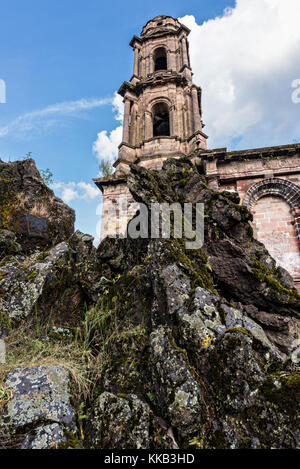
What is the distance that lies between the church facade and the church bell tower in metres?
0.06

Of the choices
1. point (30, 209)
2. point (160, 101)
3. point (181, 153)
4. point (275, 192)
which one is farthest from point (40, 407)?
point (160, 101)

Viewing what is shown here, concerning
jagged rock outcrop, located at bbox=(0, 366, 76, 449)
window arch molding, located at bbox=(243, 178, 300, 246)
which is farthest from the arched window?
jagged rock outcrop, located at bbox=(0, 366, 76, 449)

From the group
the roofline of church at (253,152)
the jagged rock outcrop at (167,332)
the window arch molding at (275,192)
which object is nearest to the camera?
the jagged rock outcrop at (167,332)

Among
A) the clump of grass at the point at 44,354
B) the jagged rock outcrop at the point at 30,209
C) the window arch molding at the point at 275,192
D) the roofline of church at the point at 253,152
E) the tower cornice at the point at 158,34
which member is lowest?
the clump of grass at the point at 44,354

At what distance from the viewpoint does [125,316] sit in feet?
12.9

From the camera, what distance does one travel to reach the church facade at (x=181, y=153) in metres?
10.5

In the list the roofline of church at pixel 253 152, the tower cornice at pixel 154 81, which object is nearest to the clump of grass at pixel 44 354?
the roofline of church at pixel 253 152

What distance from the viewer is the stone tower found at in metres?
13.8

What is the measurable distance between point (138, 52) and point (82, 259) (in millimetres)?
21806

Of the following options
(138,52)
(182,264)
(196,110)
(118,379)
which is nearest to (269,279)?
(182,264)

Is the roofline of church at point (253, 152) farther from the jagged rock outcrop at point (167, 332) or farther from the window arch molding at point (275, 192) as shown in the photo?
the jagged rock outcrop at point (167, 332)

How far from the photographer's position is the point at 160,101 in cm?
1759

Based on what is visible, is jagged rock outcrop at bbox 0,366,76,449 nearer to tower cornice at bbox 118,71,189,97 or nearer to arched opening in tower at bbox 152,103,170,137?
arched opening in tower at bbox 152,103,170,137

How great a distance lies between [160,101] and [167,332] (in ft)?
58.8
